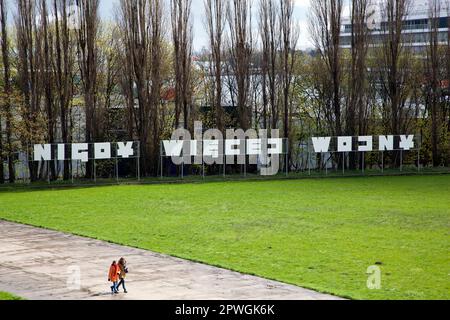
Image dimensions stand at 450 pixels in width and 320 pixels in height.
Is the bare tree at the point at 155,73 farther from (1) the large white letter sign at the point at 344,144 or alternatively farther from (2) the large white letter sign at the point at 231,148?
(1) the large white letter sign at the point at 344,144

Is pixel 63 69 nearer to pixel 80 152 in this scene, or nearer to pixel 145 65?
pixel 145 65

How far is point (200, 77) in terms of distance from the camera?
129 ft

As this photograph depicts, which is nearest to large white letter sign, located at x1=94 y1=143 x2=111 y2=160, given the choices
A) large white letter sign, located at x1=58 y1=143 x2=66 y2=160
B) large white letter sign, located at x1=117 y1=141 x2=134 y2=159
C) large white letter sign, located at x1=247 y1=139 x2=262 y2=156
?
large white letter sign, located at x1=117 y1=141 x2=134 y2=159

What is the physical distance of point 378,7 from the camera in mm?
35812

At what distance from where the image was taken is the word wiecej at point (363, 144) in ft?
102

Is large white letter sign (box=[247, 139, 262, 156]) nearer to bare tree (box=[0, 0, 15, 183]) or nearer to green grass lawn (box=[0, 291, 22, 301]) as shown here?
bare tree (box=[0, 0, 15, 183])

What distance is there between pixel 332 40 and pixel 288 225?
1842 cm

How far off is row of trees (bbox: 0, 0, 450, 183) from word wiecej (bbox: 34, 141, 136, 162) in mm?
628

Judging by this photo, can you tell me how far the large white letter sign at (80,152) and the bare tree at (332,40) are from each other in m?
11.7

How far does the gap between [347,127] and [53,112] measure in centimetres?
1319

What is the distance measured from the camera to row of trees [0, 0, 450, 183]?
29.9 m

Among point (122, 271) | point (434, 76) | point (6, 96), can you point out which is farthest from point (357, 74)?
point (122, 271)

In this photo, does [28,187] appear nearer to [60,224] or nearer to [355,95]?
[60,224]
